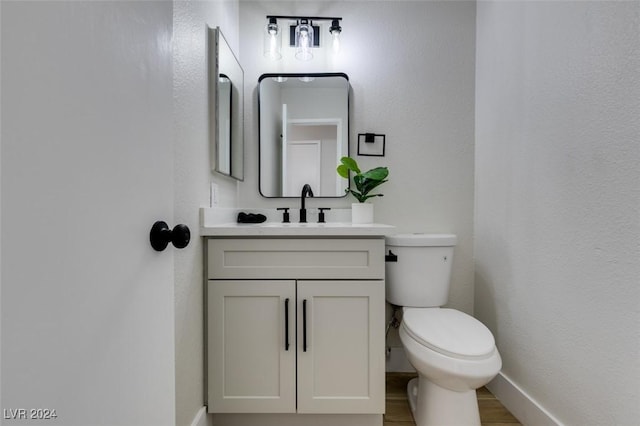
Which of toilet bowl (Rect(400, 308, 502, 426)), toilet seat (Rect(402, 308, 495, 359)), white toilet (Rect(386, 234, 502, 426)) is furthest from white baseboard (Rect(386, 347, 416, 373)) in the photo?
toilet seat (Rect(402, 308, 495, 359))

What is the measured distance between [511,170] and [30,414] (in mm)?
1770

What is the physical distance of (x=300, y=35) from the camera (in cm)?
177

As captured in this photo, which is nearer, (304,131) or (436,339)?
(436,339)

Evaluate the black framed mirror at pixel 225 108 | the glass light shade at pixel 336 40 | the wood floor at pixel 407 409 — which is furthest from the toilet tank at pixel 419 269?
the glass light shade at pixel 336 40

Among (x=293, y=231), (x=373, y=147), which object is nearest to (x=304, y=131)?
(x=373, y=147)

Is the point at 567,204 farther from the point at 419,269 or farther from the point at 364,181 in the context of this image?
the point at 364,181

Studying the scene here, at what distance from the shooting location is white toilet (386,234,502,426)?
1136mm

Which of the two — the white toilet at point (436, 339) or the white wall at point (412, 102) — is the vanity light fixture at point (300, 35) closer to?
the white wall at point (412, 102)

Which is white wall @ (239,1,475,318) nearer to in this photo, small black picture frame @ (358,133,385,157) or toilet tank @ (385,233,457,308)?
small black picture frame @ (358,133,385,157)

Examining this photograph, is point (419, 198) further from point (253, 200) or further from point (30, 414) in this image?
point (30, 414)

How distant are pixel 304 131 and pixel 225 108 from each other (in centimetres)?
51

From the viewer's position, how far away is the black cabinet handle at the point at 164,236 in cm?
53

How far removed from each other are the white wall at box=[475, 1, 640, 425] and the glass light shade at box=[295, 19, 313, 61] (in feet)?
3.45

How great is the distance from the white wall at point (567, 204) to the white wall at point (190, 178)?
145 cm
